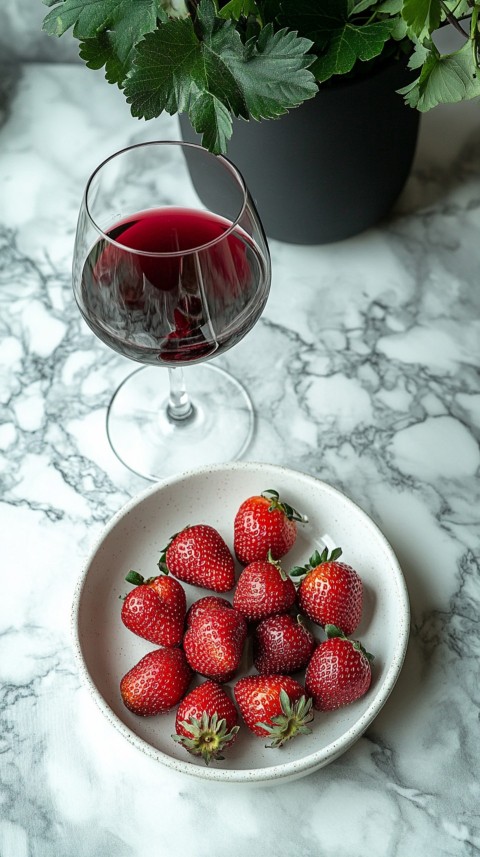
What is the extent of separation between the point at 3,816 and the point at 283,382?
50 cm

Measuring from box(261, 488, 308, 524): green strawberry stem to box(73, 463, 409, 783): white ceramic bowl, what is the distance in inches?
0.5

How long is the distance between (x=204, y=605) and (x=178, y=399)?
0.23 meters

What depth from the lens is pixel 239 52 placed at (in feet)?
2.59

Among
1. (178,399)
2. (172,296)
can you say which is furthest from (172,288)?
(178,399)

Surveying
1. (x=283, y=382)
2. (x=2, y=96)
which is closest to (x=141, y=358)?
(x=283, y=382)

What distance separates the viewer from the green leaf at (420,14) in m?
0.72

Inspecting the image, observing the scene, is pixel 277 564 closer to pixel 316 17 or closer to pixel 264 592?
pixel 264 592

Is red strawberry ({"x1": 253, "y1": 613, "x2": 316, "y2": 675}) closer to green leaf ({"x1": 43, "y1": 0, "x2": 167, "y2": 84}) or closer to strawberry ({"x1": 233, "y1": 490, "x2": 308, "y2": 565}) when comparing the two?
strawberry ({"x1": 233, "y1": 490, "x2": 308, "y2": 565})

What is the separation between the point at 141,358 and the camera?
87cm

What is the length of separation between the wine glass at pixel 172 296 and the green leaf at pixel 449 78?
6.7 inches

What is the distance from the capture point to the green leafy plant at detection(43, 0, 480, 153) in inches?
30.8

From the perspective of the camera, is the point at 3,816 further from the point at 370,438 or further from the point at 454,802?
the point at 370,438

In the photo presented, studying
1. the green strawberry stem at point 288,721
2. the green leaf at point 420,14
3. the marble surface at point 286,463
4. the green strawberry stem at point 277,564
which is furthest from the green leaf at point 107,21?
the green strawberry stem at point 288,721

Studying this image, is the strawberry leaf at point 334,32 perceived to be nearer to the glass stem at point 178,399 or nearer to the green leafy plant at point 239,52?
the green leafy plant at point 239,52
